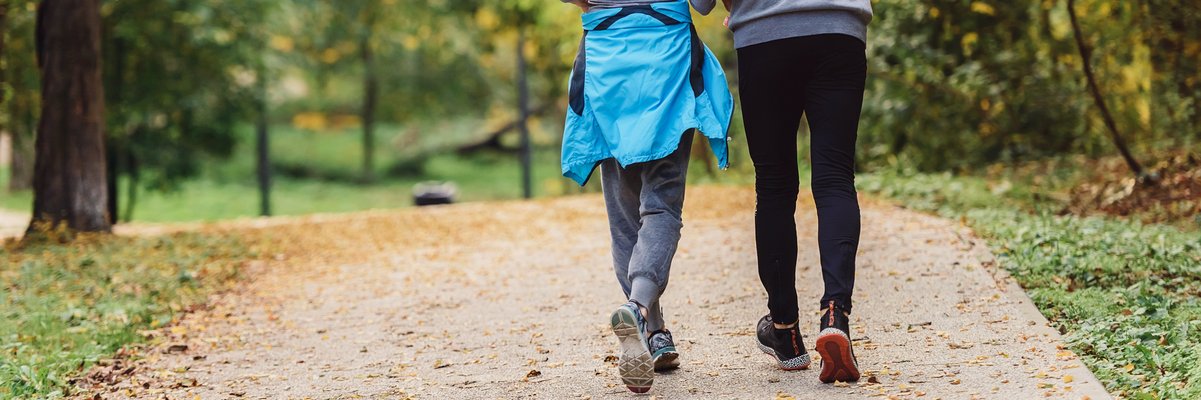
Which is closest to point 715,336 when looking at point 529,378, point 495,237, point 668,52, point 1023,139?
point 529,378

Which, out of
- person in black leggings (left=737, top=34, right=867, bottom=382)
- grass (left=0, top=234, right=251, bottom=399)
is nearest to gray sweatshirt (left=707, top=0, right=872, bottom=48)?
person in black leggings (left=737, top=34, right=867, bottom=382)

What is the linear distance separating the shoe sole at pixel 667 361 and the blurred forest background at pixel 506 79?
18.1 feet

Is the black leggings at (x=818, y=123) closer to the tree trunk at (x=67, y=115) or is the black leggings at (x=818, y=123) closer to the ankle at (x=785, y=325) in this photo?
the ankle at (x=785, y=325)

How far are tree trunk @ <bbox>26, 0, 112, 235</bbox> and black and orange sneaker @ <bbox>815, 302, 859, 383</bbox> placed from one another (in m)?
8.14

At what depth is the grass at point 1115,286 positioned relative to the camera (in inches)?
142

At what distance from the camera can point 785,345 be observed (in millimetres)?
3934

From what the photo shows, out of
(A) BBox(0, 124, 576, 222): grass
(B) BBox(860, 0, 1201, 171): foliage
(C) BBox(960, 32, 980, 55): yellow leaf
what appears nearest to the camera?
(B) BBox(860, 0, 1201, 171): foliage

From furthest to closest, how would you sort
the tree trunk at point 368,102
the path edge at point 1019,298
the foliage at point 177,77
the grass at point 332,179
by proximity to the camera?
the tree trunk at point 368,102
the grass at point 332,179
the foliage at point 177,77
the path edge at point 1019,298

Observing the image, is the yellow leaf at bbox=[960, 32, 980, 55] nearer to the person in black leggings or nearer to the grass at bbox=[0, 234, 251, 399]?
the grass at bbox=[0, 234, 251, 399]

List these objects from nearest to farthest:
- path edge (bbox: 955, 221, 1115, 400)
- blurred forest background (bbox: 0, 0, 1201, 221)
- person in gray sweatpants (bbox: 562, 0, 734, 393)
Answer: path edge (bbox: 955, 221, 1115, 400) → person in gray sweatpants (bbox: 562, 0, 734, 393) → blurred forest background (bbox: 0, 0, 1201, 221)

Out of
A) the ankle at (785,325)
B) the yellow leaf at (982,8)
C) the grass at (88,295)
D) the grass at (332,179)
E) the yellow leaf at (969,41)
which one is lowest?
the grass at (332,179)

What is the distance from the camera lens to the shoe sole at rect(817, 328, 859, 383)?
3.60 m

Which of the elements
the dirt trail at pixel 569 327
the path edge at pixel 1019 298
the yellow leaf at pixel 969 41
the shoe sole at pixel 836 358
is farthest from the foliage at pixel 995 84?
the shoe sole at pixel 836 358

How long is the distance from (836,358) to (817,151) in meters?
0.64
